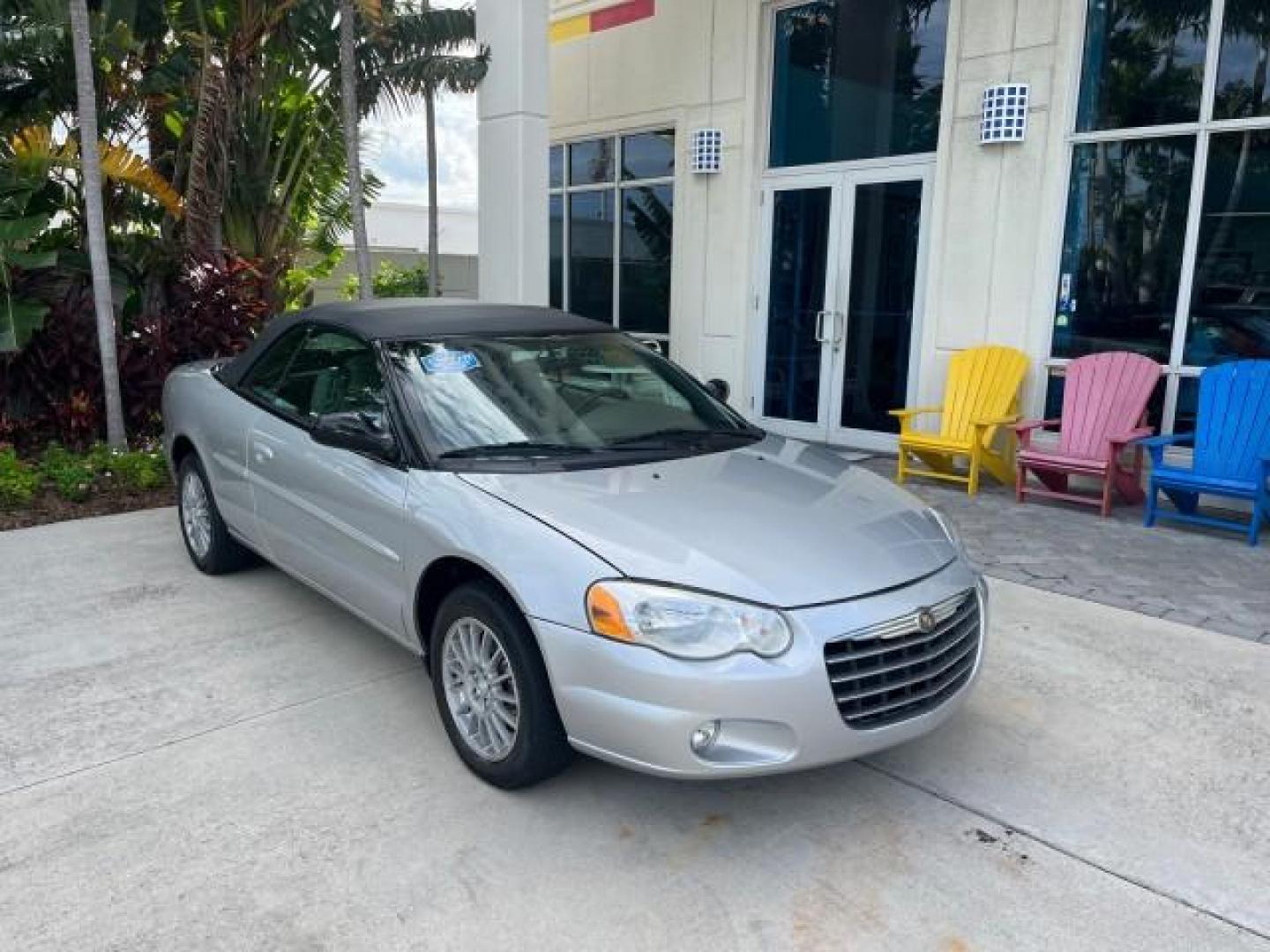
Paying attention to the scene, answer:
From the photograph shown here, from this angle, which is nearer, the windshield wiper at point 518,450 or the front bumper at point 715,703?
the front bumper at point 715,703

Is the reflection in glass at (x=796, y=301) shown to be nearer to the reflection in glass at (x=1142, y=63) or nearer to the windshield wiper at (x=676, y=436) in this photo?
the reflection in glass at (x=1142, y=63)

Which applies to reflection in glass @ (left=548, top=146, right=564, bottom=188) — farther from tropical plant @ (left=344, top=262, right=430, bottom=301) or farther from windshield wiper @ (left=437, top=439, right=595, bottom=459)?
windshield wiper @ (left=437, top=439, right=595, bottom=459)

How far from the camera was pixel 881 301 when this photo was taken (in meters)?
8.44

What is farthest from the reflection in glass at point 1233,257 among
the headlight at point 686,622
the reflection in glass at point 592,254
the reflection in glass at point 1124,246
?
the reflection in glass at point 592,254

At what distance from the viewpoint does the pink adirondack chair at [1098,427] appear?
20.9ft

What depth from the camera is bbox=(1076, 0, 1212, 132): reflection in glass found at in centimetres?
656

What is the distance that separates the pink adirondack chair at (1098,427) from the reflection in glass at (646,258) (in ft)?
15.5

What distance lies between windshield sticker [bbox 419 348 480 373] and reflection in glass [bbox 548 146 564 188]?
8429 mm

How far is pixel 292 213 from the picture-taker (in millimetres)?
10867

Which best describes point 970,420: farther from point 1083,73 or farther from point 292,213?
point 292,213

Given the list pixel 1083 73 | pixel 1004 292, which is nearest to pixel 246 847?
pixel 1004 292

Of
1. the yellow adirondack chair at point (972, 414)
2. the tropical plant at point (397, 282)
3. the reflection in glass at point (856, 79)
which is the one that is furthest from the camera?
the tropical plant at point (397, 282)

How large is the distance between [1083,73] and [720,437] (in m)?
5.20

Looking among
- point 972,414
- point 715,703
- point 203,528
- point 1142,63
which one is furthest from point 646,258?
point 715,703
